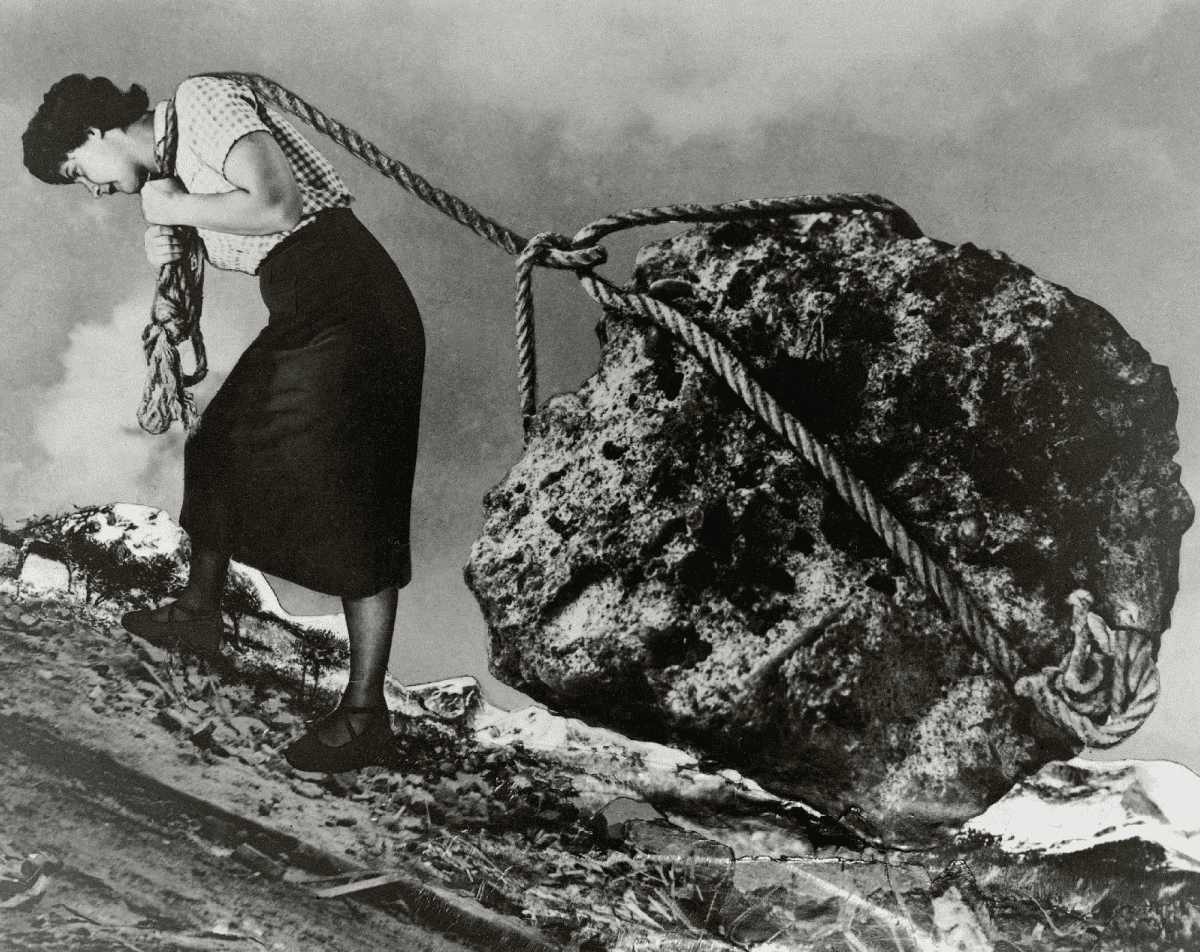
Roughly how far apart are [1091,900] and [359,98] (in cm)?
233

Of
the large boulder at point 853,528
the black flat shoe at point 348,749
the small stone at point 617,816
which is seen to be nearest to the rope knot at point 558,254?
A: the large boulder at point 853,528

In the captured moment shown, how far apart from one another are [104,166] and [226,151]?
1.25 feet

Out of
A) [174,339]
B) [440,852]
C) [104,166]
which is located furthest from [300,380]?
[440,852]

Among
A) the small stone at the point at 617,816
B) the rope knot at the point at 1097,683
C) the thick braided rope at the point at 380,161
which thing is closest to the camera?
the rope knot at the point at 1097,683

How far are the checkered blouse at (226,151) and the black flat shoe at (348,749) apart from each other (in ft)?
3.42

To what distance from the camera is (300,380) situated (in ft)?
6.78

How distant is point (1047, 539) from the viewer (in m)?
1.85

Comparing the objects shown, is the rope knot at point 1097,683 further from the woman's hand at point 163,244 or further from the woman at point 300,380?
the woman's hand at point 163,244

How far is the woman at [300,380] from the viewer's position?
2.04 meters

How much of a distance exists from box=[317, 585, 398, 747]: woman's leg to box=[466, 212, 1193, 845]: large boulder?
25 centimetres

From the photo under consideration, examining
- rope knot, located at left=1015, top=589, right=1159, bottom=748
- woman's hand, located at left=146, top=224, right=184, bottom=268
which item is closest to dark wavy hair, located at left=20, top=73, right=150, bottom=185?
woman's hand, located at left=146, top=224, right=184, bottom=268

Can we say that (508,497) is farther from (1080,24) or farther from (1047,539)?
(1080,24)

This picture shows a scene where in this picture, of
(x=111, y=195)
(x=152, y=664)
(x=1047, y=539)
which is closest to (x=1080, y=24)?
(x=1047, y=539)

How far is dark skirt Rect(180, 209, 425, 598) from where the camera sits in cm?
204
